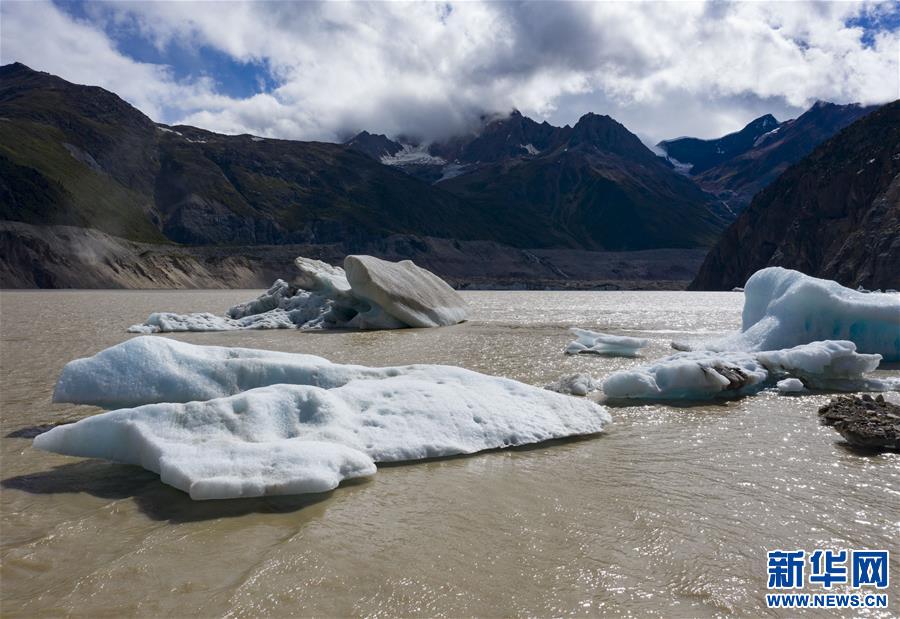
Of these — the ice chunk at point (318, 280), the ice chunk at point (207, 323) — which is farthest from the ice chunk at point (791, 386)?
the ice chunk at point (207, 323)

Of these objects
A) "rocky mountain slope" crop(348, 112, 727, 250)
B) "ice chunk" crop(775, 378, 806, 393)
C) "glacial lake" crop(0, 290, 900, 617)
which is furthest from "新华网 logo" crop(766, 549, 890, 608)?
"rocky mountain slope" crop(348, 112, 727, 250)

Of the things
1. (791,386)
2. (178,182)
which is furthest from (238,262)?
(791,386)

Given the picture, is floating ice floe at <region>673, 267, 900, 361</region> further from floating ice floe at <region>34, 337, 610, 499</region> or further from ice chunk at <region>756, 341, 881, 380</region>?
floating ice floe at <region>34, 337, 610, 499</region>

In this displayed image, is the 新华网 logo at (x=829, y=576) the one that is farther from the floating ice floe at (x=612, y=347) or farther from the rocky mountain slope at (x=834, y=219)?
the rocky mountain slope at (x=834, y=219)

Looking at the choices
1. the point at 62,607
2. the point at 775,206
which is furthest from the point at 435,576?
the point at 775,206

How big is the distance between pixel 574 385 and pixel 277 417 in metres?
4.23

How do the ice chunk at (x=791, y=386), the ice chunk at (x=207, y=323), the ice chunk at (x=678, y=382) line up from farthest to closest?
the ice chunk at (x=207, y=323)
the ice chunk at (x=791, y=386)
the ice chunk at (x=678, y=382)

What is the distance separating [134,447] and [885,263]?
55.4 metres

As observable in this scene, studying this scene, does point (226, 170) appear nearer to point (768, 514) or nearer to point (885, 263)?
point (885, 263)

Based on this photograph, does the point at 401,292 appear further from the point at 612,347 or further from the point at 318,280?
the point at 612,347

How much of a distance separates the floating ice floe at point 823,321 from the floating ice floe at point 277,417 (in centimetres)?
587

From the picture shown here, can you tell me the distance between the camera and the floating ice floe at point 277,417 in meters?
4.39

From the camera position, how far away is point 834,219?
6262 centimetres

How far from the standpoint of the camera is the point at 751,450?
215 inches
